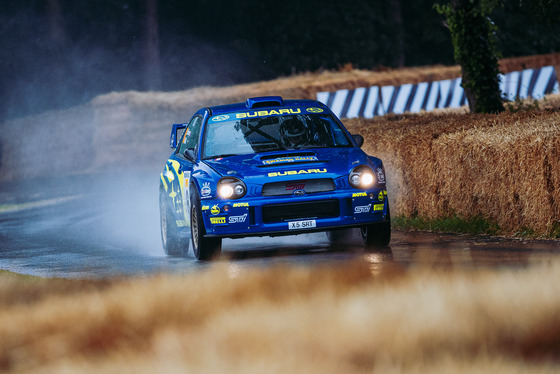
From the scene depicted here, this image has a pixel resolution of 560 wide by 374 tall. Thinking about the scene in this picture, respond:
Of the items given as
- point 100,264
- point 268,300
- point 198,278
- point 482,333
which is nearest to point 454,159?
point 100,264

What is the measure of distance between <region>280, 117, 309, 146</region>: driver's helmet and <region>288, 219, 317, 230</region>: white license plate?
1.30m

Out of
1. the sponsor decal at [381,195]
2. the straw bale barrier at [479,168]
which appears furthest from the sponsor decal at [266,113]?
the straw bale barrier at [479,168]

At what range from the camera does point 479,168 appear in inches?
539

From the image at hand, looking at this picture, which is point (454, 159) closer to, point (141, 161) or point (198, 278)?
point (198, 278)

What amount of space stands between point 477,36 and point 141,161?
1751 cm

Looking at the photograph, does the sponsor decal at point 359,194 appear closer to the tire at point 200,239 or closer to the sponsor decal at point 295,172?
the sponsor decal at point 295,172

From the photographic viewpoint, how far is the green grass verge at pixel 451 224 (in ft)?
44.5

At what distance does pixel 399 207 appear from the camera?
1587 cm

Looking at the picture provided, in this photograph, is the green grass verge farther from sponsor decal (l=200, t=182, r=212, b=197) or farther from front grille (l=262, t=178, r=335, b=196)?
sponsor decal (l=200, t=182, r=212, b=197)

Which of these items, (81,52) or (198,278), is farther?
(81,52)

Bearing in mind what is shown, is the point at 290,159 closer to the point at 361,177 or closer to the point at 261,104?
the point at 361,177

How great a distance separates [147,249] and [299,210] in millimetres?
4000

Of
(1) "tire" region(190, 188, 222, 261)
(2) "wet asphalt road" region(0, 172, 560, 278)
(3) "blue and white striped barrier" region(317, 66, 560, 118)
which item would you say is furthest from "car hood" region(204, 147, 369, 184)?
(3) "blue and white striped barrier" region(317, 66, 560, 118)

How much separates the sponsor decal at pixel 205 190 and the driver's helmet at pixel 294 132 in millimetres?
1259
